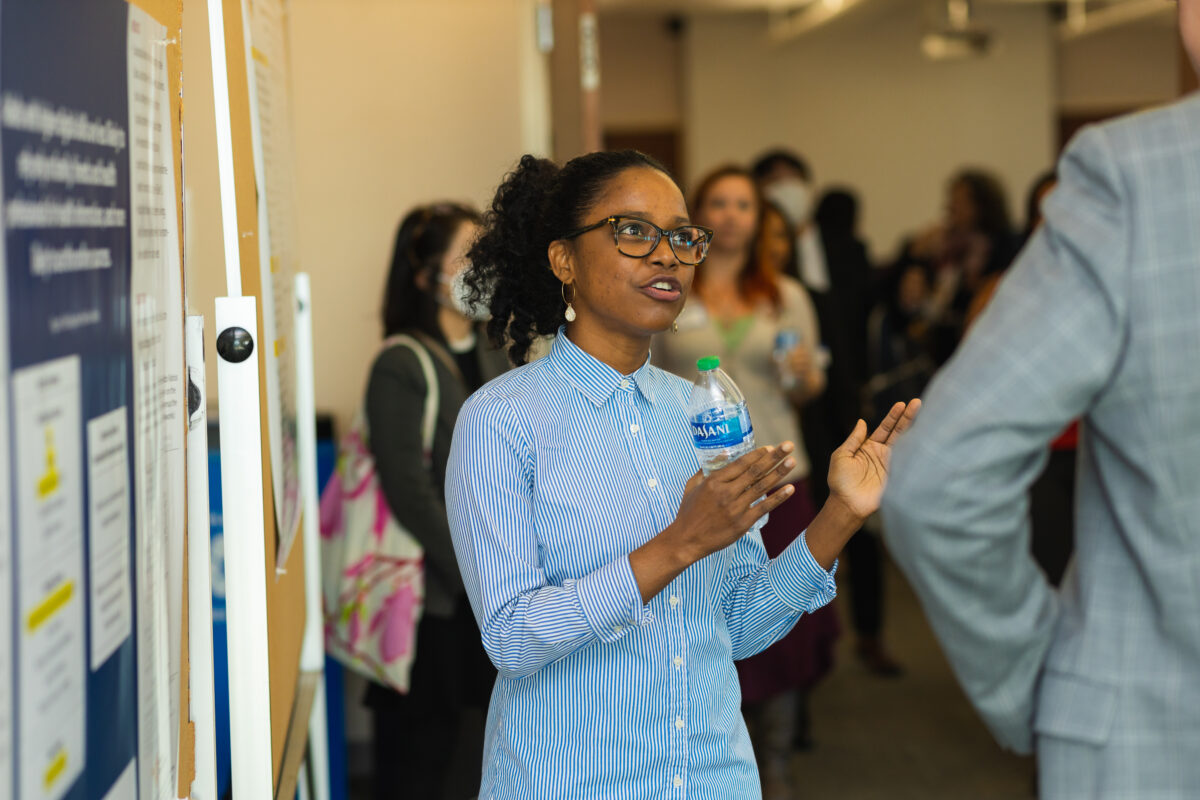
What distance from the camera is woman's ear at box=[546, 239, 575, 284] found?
179 centimetres

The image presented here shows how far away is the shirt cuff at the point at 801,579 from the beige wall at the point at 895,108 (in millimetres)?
10578

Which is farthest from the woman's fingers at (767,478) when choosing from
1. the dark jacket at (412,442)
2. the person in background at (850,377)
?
the person in background at (850,377)

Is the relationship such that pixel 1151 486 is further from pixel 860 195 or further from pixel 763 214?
pixel 860 195

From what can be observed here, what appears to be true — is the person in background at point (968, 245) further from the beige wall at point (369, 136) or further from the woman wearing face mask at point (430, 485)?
Answer: the woman wearing face mask at point (430, 485)

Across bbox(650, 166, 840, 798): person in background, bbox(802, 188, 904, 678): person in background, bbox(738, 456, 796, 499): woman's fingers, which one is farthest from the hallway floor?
bbox(738, 456, 796, 499): woman's fingers

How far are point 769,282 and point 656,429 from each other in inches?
78.4

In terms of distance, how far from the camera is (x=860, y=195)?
12.3 metres

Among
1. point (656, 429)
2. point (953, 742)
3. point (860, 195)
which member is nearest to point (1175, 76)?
point (860, 195)

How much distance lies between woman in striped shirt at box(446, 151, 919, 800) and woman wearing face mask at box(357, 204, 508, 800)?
39.5 inches

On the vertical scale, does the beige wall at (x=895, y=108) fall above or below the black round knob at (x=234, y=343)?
above

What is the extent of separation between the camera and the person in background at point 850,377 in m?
4.12

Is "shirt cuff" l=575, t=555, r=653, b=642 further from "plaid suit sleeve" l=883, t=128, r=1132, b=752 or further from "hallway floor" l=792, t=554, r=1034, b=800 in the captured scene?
"hallway floor" l=792, t=554, r=1034, b=800

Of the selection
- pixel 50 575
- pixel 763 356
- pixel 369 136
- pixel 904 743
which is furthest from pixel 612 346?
pixel 904 743

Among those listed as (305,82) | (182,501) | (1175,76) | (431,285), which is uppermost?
(1175,76)
